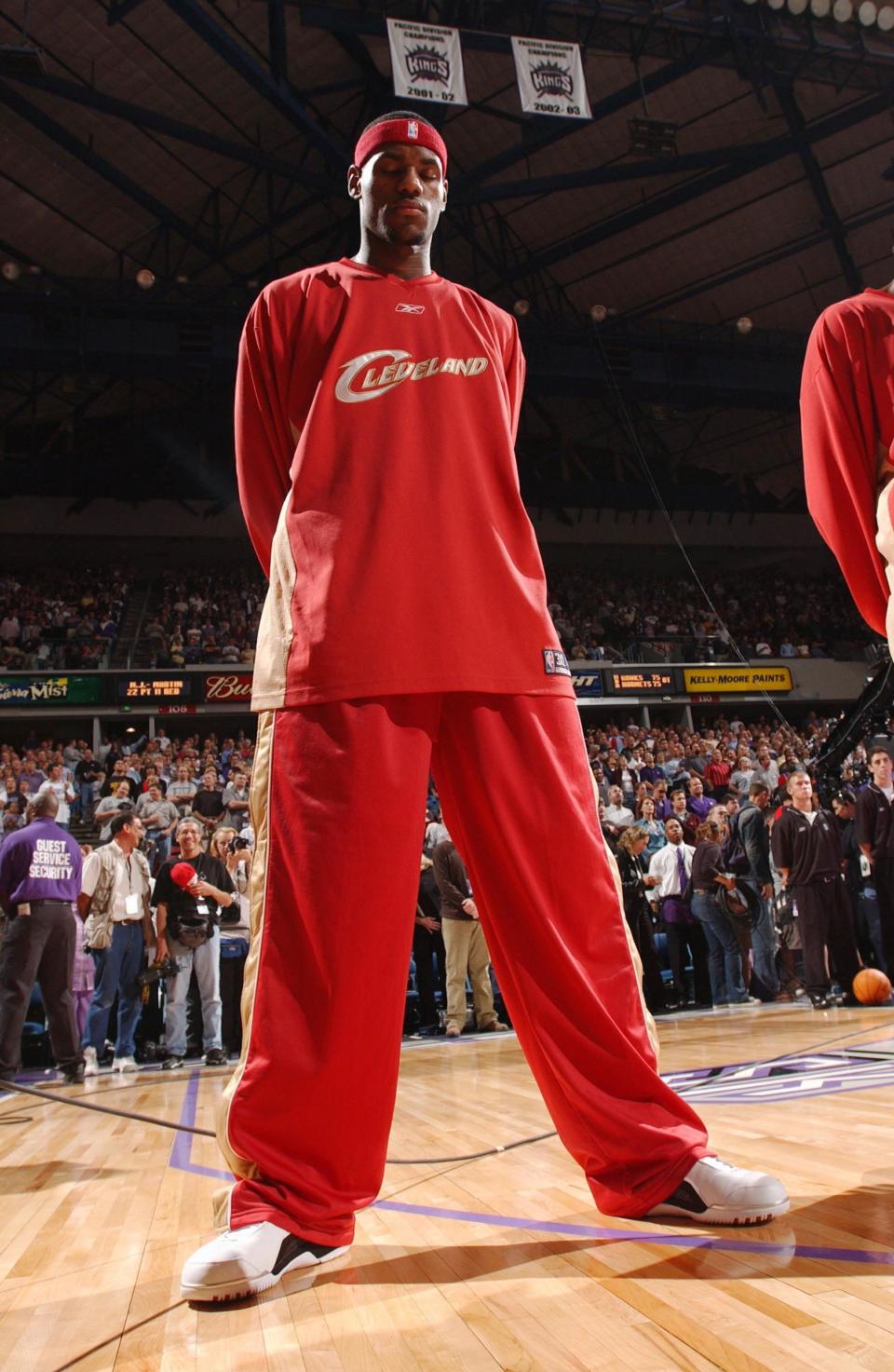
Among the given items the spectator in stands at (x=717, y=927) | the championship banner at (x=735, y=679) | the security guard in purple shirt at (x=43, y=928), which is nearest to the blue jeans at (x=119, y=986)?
the security guard in purple shirt at (x=43, y=928)

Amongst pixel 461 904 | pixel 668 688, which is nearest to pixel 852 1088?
pixel 461 904

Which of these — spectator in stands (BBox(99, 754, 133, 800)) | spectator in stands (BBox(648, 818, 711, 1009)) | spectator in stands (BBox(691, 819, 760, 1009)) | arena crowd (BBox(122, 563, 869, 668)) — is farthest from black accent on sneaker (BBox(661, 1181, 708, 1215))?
arena crowd (BBox(122, 563, 869, 668))

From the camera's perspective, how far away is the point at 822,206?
57.2 feet

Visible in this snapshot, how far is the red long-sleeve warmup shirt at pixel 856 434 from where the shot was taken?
2.05 m

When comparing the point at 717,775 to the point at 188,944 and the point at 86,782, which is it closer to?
the point at 86,782

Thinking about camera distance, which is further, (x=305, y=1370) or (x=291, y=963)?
(x=291, y=963)

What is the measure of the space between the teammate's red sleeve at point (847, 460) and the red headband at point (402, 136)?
857 mm

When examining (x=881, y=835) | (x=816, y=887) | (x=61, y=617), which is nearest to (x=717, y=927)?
(x=816, y=887)

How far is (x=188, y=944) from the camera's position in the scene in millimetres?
6461

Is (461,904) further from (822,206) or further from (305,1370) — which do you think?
(822,206)

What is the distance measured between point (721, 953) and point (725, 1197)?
6.78m

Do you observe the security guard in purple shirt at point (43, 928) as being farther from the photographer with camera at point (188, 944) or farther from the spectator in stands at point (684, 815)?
the spectator in stands at point (684, 815)

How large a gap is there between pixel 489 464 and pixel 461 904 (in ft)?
17.6

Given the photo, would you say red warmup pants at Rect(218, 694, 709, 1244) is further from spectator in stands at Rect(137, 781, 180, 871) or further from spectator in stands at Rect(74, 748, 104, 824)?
spectator in stands at Rect(74, 748, 104, 824)
